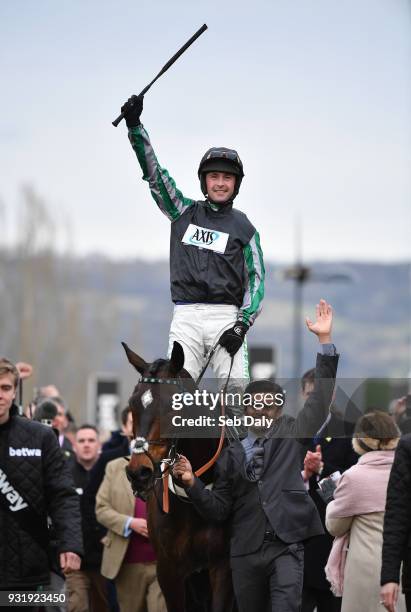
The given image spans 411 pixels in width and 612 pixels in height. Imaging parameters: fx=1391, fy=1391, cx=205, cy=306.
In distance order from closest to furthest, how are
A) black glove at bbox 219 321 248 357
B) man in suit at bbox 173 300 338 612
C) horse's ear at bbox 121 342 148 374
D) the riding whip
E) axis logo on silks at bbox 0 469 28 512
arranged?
axis logo on silks at bbox 0 469 28 512 < man in suit at bbox 173 300 338 612 < the riding whip < horse's ear at bbox 121 342 148 374 < black glove at bbox 219 321 248 357

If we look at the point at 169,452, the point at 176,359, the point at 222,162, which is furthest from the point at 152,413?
the point at 222,162

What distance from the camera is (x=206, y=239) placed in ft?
33.0

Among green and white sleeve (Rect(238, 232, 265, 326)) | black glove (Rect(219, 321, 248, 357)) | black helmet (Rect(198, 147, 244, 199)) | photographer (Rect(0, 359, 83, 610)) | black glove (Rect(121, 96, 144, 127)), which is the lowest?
photographer (Rect(0, 359, 83, 610))

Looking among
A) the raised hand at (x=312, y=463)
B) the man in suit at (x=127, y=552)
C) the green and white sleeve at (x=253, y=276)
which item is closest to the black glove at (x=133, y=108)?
the green and white sleeve at (x=253, y=276)

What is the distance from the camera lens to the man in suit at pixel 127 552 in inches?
486

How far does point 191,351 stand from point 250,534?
1.51 meters

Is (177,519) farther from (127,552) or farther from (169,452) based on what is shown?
(127,552)

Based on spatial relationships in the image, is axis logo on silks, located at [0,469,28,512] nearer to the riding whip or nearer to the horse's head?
the horse's head

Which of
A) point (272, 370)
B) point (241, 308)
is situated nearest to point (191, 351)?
point (241, 308)

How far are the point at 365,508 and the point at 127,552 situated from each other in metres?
3.26

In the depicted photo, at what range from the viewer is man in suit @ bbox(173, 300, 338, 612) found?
908cm

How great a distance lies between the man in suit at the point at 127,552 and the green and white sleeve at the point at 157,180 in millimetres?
3127

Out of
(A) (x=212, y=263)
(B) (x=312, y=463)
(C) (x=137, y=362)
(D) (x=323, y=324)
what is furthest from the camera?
(B) (x=312, y=463)

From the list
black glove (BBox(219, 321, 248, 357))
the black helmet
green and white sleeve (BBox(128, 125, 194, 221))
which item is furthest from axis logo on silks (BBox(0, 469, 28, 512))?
the black helmet
